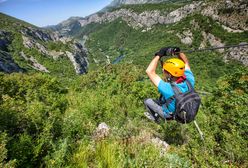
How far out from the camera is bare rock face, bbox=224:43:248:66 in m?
150

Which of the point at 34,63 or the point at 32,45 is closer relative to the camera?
the point at 34,63

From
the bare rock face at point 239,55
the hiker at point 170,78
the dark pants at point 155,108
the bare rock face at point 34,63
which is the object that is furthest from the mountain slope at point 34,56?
the hiker at point 170,78

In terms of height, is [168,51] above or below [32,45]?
above

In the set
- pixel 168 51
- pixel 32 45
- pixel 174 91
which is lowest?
pixel 32 45

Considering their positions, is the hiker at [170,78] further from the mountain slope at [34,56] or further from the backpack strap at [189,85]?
the mountain slope at [34,56]

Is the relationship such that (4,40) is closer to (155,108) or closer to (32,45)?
(32,45)

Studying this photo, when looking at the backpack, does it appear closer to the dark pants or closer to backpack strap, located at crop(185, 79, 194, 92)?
backpack strap, located at crop(185, 79, 194, 92)

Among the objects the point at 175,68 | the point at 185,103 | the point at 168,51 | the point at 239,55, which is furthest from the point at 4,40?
the point at 185,103

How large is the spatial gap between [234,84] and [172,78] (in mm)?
14571

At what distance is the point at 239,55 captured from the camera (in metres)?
154

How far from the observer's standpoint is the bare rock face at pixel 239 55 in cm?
15025

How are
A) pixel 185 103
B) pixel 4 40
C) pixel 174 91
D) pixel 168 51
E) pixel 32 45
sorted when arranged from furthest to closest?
1. pixel 32 45
2. pixel 4 40
3. pixel 168 51
4. pixel 174 91
5. pixel 185 103

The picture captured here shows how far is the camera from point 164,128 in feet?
37.4

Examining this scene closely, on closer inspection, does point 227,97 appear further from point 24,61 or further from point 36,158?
point 24,61
